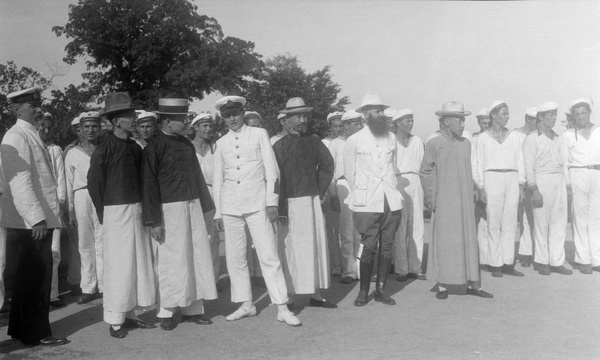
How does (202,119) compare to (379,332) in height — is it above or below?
above

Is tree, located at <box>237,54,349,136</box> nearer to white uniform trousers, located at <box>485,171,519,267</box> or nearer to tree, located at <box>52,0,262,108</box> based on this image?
tree, located at <box>52,0,262,108</box>

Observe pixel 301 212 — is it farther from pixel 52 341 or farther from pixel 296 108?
pixel 52 341

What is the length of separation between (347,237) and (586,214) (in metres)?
3.57

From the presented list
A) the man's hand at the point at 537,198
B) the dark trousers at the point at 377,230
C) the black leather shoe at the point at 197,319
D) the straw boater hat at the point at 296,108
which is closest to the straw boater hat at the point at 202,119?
the straw boater hat at the point at 296,108

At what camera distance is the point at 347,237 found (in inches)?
337

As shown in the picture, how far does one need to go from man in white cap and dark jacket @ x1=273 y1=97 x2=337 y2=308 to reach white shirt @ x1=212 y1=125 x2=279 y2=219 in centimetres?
37

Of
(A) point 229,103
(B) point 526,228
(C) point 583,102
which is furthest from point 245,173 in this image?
(C) point 583,102

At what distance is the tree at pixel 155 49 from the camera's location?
72.3 feet

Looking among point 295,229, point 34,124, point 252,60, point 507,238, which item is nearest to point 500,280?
point 507,238

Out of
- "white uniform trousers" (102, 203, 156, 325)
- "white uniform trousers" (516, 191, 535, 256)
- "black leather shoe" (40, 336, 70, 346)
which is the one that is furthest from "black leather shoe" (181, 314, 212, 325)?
"white uniform trousers" (516, 191, 535, 256)

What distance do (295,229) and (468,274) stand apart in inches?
86.6

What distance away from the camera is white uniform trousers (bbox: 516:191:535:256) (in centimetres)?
902

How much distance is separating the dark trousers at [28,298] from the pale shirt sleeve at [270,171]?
233 cm

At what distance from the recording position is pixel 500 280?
793 cm
